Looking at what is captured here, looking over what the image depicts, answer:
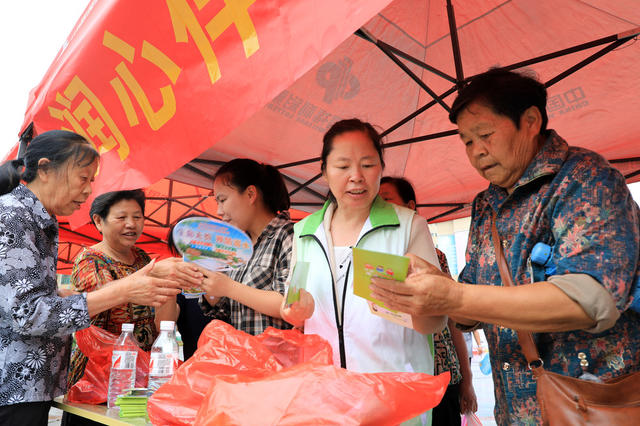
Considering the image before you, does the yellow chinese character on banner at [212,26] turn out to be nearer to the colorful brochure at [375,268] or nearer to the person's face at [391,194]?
the colorful brochure at [375,268]

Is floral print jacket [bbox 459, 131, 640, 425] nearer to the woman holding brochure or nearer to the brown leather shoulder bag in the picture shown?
the brown leather shoulder bag

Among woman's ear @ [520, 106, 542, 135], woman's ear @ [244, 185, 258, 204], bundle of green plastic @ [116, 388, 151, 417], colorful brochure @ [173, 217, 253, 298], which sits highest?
woman's ear @ [520, 106, 542, 135]

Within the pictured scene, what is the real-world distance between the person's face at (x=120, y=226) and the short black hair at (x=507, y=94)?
6.66ft

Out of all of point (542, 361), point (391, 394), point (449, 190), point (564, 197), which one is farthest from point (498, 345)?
point (449, 190)

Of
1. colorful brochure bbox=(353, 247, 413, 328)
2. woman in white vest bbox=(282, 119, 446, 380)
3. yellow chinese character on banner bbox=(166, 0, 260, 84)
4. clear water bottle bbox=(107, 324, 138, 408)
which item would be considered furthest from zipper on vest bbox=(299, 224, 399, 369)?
clear water bottle bbox=(107, 324, 138, 408)

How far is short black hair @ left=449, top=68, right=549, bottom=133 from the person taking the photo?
141cm

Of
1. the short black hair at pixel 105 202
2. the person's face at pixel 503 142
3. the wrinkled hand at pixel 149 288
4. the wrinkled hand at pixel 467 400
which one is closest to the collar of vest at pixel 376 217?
the person's face at pixel 503 142

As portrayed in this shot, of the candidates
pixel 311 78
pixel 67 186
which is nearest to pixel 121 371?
pixel 67 186

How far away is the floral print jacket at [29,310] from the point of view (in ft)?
5.10

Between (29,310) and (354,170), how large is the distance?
130 centimetres

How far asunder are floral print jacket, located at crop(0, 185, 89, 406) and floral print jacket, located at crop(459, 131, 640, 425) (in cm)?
155

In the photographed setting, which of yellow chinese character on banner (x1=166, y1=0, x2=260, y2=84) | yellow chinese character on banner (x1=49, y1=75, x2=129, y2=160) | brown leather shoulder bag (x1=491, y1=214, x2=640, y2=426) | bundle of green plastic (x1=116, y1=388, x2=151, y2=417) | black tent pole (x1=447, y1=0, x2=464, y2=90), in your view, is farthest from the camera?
black tent pole (x1=447, y1=0, x2=464, y2=90)

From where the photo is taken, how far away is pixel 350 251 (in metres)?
1.58

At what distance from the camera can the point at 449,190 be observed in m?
4.40
